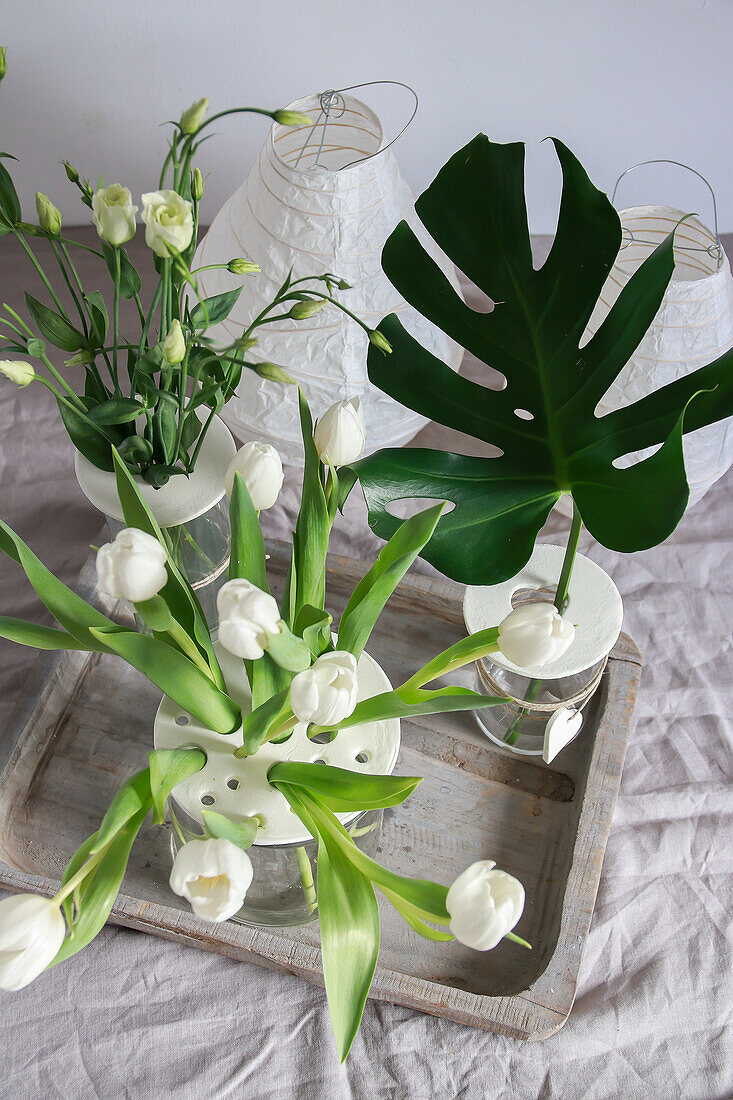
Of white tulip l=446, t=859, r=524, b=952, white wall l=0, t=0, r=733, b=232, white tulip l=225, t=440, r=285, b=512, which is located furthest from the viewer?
white wall l=0, t=0, r=733, b=232

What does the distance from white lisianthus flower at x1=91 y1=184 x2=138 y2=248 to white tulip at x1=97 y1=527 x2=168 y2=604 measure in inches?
4.9

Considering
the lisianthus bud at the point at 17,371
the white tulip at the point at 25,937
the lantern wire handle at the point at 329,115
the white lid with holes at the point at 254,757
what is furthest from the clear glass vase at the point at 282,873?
the lantern wire handle at the point at 329,115

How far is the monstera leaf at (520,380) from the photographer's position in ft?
1.57

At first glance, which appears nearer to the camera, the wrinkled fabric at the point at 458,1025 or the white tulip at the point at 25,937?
the white tulip at the point at 25,937

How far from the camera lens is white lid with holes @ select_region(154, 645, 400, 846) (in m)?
0.49

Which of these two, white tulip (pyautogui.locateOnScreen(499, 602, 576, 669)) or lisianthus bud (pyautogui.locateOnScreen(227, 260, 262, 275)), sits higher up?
lisianthus bud (pyautogui.locateOnScreen(227, 260, 262, 275))

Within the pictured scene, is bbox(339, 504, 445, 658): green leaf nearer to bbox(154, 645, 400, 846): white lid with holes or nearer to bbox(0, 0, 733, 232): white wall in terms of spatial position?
bbox(154, 645, 400, 846): white lid with holes

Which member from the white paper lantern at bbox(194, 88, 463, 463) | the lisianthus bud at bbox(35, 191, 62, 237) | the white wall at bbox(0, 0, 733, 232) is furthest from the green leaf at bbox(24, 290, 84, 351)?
the white wall at bbox(0, 0, 733, 232)

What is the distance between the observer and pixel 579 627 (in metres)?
0.61

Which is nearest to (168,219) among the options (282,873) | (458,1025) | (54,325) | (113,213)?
(113,213)

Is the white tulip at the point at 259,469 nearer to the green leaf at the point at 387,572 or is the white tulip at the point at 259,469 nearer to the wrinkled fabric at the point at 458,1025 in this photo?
the green leaf at the point at 387,572

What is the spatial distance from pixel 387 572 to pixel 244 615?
110 mm

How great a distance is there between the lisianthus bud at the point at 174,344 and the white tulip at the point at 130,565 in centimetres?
8

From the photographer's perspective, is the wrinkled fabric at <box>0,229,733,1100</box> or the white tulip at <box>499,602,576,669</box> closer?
the white tulip at <box>499,602,576,669</box>
